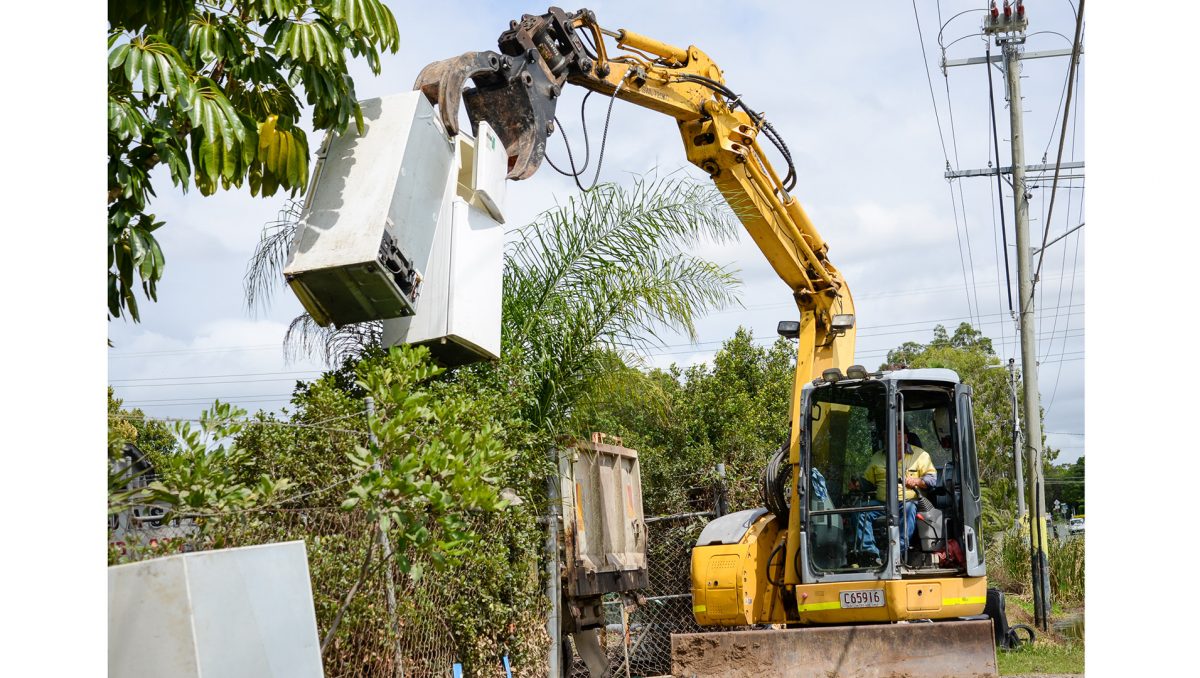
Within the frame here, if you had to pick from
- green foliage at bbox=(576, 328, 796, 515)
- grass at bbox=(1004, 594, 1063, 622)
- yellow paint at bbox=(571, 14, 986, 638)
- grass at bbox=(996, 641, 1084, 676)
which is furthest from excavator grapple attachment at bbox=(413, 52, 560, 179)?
grass at bbox=(1004, 594, 1063, 622)

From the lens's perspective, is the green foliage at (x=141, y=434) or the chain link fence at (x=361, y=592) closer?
the green foliage at (x=141, y=434)

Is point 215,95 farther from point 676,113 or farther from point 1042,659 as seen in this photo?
point 1042,659

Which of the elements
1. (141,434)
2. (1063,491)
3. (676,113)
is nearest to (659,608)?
(676,113)

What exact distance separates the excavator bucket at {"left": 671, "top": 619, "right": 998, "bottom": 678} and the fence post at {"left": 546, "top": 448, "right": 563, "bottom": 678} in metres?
0.98

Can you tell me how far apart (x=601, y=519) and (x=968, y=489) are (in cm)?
322

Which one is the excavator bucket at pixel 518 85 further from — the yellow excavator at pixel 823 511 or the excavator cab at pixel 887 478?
the excavator cab at pixel 887 478

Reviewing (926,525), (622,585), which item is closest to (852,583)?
(926,525)

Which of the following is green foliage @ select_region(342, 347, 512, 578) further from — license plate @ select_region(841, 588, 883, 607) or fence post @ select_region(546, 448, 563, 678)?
license plate @ select_region(841, 588, 883, 607)

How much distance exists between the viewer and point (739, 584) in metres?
8.88

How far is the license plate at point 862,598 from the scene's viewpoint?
27.6ft

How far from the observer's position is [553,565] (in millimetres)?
8898

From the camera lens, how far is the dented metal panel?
914 cm

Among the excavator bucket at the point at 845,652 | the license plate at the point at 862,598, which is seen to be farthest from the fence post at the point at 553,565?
the license plate at the point at 862,598

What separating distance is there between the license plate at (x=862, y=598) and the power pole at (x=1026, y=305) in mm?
8055
